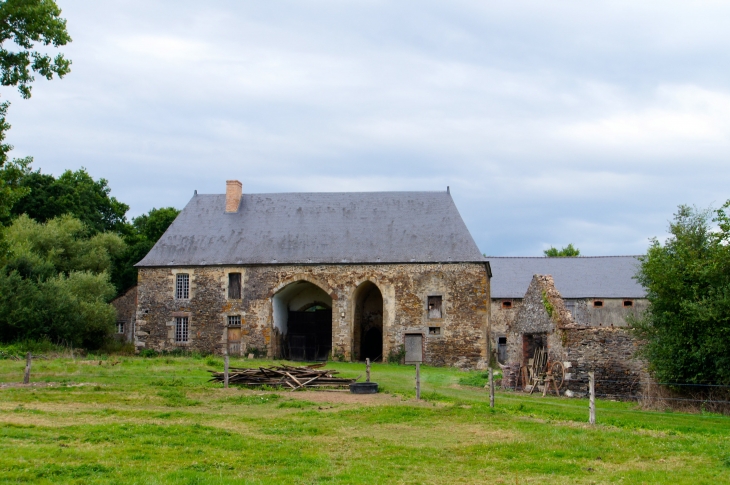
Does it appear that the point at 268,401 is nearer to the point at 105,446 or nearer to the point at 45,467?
the point at 105,446

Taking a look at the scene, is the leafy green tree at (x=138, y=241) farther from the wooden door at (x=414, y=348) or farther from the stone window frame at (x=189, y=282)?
the wooden door at (x=414, y=348)

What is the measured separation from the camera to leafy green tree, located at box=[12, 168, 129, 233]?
170 feet

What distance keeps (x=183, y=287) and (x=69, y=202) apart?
18017 millimetres

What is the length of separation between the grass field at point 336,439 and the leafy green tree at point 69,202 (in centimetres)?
3451

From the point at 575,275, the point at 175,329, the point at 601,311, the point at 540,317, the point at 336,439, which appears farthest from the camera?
the point at 575,275

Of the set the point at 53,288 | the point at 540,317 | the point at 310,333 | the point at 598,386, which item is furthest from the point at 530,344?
the point at 53,288

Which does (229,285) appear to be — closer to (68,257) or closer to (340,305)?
(340,305)

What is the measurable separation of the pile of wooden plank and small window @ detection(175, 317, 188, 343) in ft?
53.4

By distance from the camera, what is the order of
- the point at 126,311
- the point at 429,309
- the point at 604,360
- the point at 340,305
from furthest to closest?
the point at 126,311, the point at 340,305, the point at 429,309, the point at 604,360

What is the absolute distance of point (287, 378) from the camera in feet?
71.9

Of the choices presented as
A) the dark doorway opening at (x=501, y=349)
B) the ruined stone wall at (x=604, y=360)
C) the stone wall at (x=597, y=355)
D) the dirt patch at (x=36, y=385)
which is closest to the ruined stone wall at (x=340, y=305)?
the dark doorway opening at (x=501, y=349)

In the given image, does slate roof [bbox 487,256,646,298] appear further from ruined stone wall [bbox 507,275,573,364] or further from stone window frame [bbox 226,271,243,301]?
ruined stone wall [bbox 507,275,573,364]

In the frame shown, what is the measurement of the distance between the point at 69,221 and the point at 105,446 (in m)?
37.4

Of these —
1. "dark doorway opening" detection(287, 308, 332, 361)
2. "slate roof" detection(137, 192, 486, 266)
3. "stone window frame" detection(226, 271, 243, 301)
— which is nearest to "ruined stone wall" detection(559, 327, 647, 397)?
"slate roof" detection(137, 192, 486, 266)
